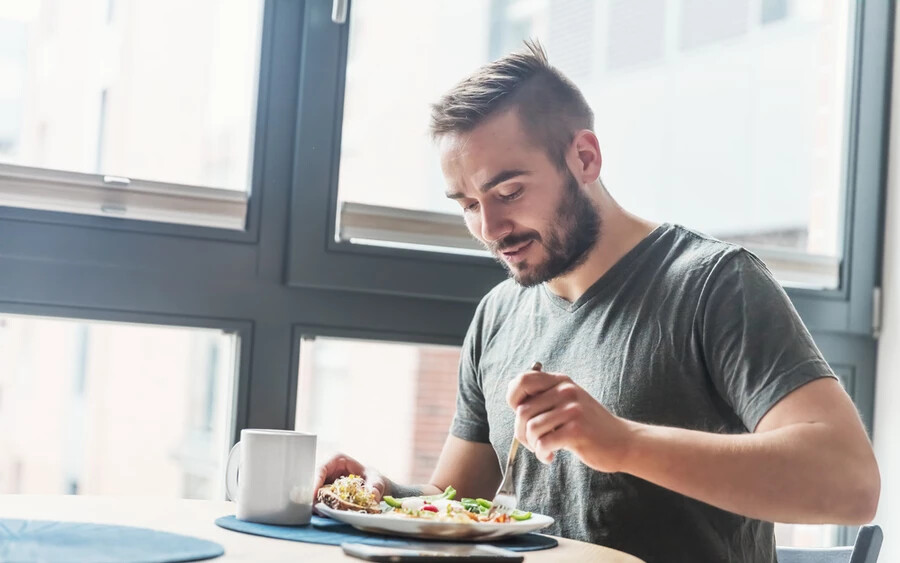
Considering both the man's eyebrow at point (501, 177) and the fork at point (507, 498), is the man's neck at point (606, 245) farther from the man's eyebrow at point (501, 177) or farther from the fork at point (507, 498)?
the fork at point (507, 498)

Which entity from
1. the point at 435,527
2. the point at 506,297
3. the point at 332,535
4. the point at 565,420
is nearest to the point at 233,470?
the point at 332,535

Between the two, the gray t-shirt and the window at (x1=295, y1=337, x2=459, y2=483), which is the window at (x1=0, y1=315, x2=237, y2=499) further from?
the gray t-shirt

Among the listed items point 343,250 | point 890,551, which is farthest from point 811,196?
point 343,250

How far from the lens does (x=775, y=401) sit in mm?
1312

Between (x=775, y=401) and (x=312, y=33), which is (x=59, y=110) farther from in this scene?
(x=775, y=401)

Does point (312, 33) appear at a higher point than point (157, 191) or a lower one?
higher

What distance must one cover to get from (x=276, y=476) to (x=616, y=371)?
54cm

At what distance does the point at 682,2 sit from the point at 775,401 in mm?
1328

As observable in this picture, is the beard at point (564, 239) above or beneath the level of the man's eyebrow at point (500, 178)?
beneath

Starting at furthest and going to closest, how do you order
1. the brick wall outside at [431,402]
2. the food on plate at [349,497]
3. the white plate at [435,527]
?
the brick wall outside at [431,402] < the food on plate at [349,497] < the white plate at [435,527]

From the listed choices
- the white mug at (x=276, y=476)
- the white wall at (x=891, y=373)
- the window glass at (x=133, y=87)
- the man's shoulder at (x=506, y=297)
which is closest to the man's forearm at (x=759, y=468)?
the white mug at (x=276, y=476)

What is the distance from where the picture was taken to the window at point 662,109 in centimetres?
210

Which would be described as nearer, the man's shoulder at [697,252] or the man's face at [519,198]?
the man's shoulder at [697,252]

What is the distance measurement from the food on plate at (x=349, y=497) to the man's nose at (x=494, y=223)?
1.51 feet
